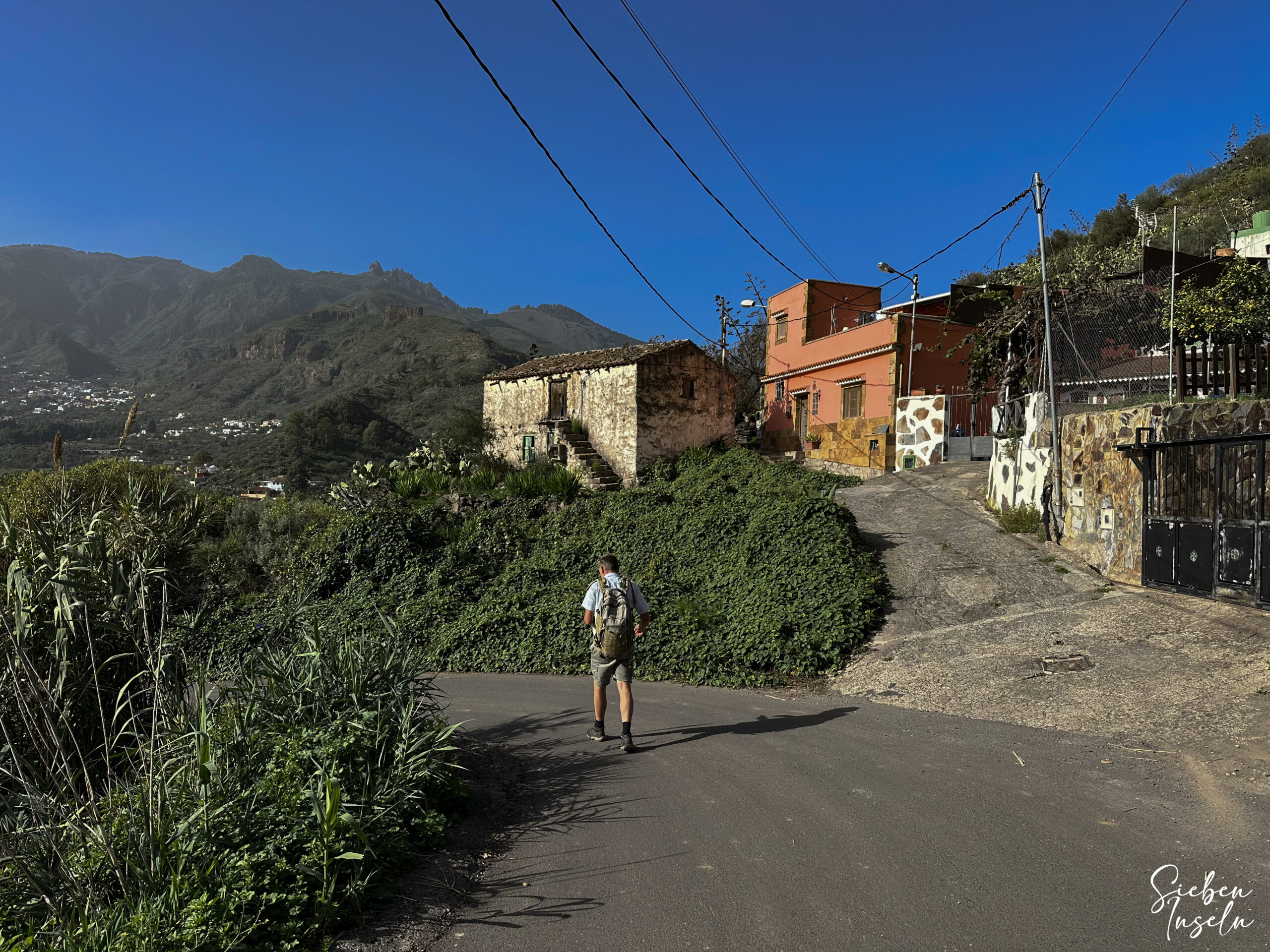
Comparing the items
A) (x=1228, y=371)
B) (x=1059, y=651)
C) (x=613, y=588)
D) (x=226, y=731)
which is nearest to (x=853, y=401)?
(x=1228, y=371)

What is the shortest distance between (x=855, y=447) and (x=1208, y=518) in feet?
47.3

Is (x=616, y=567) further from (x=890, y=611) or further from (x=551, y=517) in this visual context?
(x=551, y=517)

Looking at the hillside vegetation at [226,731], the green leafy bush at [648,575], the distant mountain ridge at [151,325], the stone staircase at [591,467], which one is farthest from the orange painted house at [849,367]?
the distant mountain ridge at [151,325]

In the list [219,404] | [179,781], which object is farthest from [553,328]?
[179,781]

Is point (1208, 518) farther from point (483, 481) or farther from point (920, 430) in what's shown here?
point (483, 481)

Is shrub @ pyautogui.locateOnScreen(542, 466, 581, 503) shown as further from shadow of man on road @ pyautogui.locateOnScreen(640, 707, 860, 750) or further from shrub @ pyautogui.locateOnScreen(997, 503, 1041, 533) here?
shadow of man on road @ pyautogui.locateOnScreen(640, 707, 860, 750)

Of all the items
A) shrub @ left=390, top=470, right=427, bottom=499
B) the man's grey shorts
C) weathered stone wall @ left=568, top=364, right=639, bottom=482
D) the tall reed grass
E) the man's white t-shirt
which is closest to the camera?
the tall reed grass

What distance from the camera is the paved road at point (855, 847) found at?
12.3 feet

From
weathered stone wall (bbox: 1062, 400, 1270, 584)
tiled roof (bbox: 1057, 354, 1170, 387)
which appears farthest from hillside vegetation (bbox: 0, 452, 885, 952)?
tiled roof (bbox: 1057, 354, 1170, 387)

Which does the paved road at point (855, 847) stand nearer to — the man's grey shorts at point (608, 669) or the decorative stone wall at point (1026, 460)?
the man's grey shorts at point (608, 669)

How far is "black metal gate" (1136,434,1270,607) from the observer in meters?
8.59

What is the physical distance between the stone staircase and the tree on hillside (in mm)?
13919

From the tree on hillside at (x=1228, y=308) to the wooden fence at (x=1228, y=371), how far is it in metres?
2.30

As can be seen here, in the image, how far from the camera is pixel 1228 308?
14.5 m
